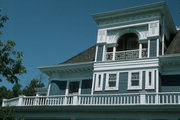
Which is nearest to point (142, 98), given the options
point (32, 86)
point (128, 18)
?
point (128, 18)

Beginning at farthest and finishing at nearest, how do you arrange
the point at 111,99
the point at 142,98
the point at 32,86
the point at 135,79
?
the point at 32,86, the point at 135,79, the point at 111,99, the point at 142,98

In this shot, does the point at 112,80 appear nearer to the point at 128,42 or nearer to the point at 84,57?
the point at 128,42

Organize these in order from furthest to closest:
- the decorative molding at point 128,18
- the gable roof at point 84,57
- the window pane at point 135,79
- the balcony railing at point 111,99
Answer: the gable roof at point 84,57
the decorative molding at point 128,18
the window pane at point 135,79
the balcony railing at point 111,99

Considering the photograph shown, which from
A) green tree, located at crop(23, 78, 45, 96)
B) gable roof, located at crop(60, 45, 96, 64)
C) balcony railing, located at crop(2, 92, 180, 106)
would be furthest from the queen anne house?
green tree, located at crop(23, 78, 45, 96)

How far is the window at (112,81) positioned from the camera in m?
18.2

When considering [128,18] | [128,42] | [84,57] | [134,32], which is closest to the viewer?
[134,32]

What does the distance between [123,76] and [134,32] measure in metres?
3.65

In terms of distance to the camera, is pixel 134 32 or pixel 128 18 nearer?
pixel 134 32

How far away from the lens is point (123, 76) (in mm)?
18156

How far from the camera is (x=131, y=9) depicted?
19062 mm

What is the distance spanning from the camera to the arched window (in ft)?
66.7

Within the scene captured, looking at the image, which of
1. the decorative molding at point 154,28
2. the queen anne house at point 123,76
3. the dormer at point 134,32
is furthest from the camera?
the dormer at point 134,32

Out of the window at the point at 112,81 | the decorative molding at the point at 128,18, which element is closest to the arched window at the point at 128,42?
the decorative molding at the point at 128,18

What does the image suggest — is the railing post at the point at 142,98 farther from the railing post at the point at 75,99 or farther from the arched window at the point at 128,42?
the arched window at the point at 128,42
